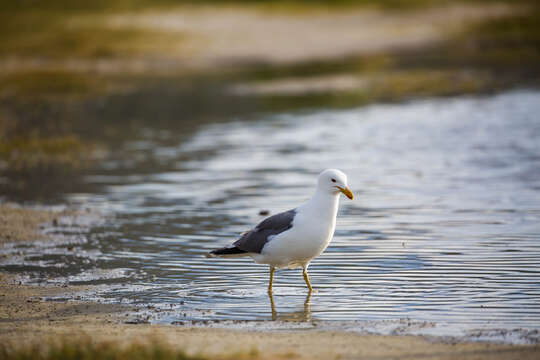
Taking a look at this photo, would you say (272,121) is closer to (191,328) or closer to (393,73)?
(393,73)

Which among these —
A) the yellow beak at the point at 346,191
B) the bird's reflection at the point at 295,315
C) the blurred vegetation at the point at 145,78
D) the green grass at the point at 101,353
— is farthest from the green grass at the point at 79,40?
the green grass at the point at 101,353

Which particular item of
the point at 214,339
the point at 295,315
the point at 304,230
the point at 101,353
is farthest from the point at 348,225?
the point at 101,353

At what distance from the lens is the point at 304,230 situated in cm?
1026

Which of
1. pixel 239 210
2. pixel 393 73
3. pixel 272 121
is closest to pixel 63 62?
pixel 393 73

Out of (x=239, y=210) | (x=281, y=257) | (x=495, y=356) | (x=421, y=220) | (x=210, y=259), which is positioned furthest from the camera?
(x=239, y=210)

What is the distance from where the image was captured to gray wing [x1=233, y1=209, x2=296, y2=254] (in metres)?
10.5

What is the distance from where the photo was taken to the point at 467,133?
972 inches

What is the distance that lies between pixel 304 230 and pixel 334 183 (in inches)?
28.2

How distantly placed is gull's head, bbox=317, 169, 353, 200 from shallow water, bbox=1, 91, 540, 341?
4.58 feet

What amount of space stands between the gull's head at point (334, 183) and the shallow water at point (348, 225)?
4.58 feet

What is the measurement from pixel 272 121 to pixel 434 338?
2269cm

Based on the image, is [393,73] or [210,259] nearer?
[210,259]

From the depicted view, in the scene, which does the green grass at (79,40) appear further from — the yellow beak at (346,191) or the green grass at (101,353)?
the green grass at (101,353)

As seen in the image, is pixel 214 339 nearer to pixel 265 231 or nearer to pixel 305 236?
pixel 305 236
